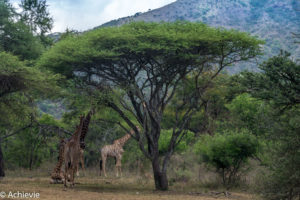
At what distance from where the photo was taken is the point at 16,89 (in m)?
16.3

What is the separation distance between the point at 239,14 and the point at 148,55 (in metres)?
81.6

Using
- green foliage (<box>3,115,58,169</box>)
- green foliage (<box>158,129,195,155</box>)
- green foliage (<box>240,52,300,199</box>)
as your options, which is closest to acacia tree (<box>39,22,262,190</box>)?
green foliage (<box>240,52,300,199</box>)

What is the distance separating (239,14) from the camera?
3634 inches

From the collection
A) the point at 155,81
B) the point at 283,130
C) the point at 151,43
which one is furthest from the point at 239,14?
the point at 283,130

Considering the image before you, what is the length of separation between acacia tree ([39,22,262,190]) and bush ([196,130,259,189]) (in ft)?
6.40

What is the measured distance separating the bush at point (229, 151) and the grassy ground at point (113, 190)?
146cm

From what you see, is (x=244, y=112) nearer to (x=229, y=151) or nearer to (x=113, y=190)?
(x=229, y=151)

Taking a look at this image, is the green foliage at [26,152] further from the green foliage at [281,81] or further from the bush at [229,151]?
the green foliage at [281,81]

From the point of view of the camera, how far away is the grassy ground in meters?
12.1

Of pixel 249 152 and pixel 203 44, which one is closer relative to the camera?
pixel 203 44

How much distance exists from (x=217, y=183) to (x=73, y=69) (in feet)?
27.0

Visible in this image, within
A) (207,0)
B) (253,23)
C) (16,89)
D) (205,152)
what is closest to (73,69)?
(16,89)

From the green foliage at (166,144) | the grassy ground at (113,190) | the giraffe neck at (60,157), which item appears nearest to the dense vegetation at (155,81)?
the grassy ground at (113,190)

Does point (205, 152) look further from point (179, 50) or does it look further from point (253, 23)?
point (253, 23)
